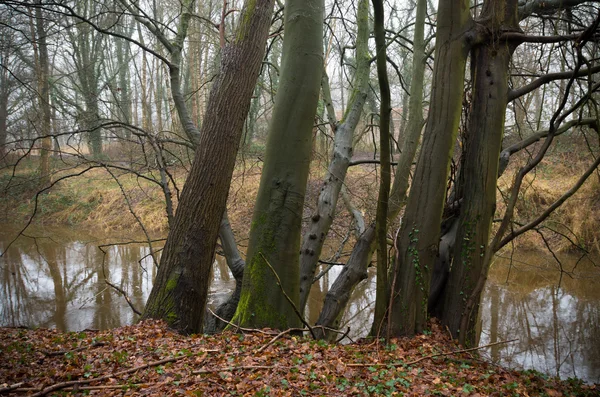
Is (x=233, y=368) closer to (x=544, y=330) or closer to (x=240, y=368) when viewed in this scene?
(x=240, y=368)

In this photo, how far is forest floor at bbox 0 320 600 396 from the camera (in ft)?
9.11

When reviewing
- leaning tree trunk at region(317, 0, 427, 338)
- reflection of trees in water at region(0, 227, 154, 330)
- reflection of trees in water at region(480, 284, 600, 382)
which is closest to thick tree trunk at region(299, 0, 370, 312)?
leaning tree trunk at region(317, 0, 427, 338)

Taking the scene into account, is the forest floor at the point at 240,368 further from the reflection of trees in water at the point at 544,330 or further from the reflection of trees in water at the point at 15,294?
the reflection of trees in water at the point at 15,294

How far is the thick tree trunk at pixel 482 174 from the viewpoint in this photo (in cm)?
433

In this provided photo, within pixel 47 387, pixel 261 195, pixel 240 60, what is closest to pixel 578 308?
pixel 261 195

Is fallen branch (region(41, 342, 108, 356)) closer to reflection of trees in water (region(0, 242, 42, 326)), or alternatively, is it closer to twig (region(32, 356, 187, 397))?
twig (region(32, 356, 187, 397))

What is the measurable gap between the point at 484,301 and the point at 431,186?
6045mm

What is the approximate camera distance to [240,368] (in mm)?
3014

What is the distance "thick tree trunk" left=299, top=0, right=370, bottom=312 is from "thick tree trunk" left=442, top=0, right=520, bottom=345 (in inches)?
65.9

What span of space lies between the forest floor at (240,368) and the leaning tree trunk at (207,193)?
391 millimetres

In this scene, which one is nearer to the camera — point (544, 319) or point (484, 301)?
point (544, 319)

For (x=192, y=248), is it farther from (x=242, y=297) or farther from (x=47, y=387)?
(x=47, y=387)

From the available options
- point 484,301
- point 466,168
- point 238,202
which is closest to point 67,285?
point 238,202

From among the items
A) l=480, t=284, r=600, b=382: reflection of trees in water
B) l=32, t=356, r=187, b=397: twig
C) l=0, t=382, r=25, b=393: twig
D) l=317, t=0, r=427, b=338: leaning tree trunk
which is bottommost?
l=480, t=284, r=600, b=382: reflection of trees in water
